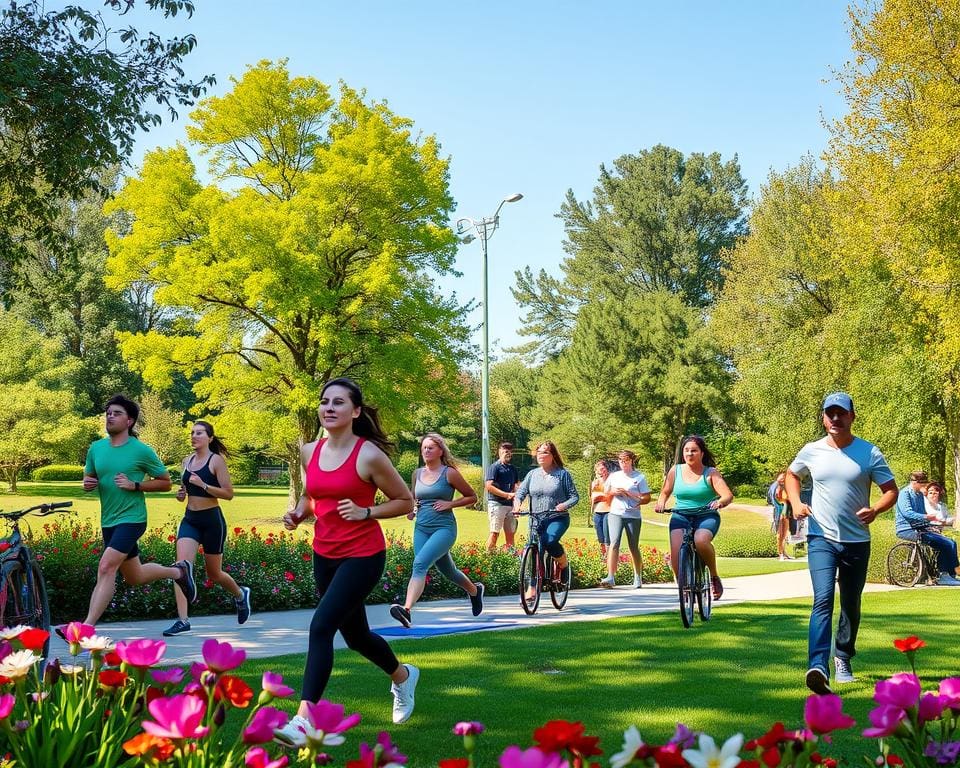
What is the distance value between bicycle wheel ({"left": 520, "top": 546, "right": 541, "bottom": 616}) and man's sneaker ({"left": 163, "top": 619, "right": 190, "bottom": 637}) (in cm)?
369

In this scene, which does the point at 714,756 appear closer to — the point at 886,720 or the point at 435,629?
the point at 886,720

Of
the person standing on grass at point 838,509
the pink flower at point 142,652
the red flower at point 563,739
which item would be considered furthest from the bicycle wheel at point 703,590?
the red flower at point 563,739

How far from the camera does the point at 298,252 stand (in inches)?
1203

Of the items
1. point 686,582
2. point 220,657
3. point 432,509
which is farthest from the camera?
point 686,582

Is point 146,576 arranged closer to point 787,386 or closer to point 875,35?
point 875,35

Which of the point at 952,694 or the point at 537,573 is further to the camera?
the point at 537,573

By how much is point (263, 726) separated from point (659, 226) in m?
63.3

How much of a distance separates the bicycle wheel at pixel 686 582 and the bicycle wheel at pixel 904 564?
6533 millimetres

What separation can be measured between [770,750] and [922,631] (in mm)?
8821

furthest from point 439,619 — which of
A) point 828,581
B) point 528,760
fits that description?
point 528,760

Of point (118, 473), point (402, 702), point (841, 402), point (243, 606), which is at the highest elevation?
point (841, 402)

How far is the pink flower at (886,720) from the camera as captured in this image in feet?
8.29

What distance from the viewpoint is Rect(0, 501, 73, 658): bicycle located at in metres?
7.50

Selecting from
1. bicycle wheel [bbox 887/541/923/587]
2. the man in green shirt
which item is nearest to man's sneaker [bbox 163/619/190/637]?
the man in green shirt
